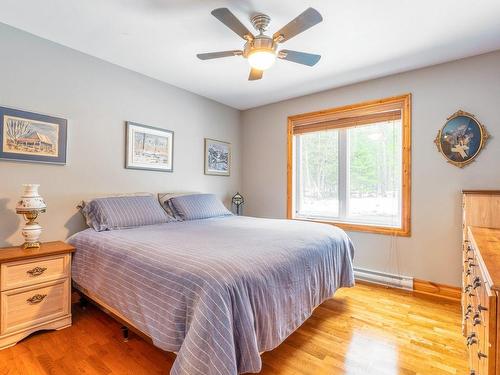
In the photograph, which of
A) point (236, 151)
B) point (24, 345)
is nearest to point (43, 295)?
point (24, 345)

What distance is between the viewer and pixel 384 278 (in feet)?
9.74

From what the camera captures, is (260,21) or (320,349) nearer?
(320,349)

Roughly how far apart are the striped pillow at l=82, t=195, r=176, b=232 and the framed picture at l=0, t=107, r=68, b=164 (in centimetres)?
53

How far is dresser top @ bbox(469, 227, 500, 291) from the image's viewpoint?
2.78ft

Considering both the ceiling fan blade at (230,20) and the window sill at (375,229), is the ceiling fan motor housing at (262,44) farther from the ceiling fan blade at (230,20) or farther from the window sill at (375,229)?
the window sill at (375,229)

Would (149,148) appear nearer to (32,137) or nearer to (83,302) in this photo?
(32,137)

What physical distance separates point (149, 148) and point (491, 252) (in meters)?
3.08

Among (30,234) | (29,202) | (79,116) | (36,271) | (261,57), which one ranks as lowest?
(36,271)

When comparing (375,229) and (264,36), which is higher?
(264,36)

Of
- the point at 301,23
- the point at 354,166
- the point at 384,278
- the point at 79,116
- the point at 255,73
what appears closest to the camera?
the point at 301,23

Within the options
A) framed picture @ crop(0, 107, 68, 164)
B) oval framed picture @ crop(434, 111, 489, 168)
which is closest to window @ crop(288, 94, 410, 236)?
oval framed picture @ crop(434, 111, 489, 168)

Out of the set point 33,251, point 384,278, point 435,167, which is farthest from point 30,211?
point 435,167

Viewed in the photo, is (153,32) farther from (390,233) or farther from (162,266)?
(390,233)

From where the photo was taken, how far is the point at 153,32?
2.19 m
